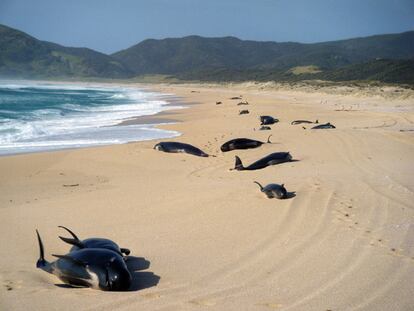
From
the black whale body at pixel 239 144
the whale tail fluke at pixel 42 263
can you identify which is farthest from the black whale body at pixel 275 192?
the black whale body at pixel 239 144

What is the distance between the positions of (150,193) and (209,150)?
5.71 meters

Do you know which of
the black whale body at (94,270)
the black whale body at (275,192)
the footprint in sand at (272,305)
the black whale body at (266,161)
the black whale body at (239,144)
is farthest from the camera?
the black whale body at (239,144)

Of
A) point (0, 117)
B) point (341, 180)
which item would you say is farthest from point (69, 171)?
point (0, 117)

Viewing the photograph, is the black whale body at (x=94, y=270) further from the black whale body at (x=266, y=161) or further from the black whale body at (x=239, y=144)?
the black whale body at (x=239, y=144)

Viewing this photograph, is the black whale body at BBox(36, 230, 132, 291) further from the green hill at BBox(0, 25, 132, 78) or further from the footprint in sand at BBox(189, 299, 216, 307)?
the green hill at BBox(0, 25, 132, 78)

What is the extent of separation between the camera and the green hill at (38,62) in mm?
160475

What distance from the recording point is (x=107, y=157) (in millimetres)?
11867

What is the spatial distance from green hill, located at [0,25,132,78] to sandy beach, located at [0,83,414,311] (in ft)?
510

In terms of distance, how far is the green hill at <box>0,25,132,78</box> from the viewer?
6318 inches

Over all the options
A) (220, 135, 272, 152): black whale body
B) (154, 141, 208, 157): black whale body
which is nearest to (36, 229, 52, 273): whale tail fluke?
(154, 141, 208, 157): black whale body

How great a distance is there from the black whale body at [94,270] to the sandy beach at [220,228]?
9cm

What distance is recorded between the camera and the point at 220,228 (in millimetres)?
5727

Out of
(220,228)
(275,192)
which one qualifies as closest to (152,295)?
(220,228)

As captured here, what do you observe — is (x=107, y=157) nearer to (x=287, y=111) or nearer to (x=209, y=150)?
(x=209, y=150)
